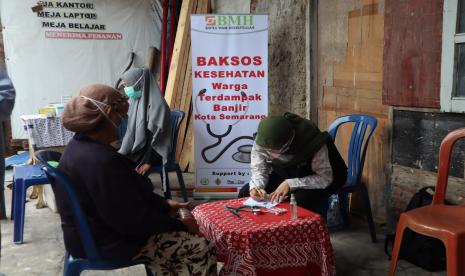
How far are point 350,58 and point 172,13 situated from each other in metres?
3.36

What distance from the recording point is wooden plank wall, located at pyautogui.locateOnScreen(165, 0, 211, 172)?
539cm

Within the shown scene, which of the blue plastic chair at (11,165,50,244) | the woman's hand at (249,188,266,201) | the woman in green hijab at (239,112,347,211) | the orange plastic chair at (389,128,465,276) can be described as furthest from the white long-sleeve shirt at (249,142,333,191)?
Result: the blue plastic chair at (11,165,50,244)

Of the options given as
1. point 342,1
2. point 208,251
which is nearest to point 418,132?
point 342,1

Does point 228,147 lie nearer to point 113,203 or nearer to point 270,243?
point 270,243

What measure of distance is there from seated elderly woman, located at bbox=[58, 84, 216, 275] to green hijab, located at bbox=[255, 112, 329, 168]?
76cm

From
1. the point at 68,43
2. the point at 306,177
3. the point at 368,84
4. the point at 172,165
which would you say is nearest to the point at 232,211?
the point at 306,177

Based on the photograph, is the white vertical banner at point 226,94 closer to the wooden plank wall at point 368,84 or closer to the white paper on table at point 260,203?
the wooden plank wall at point 368,84

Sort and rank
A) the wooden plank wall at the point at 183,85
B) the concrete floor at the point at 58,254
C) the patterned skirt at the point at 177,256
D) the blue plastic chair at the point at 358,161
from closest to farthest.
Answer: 1. the patterned skirt at the point at 177,256
2. the concrete floor at the point at 58,254
3. the blue plastic chair at the point at 358,161
4. the wooden plank wall at the point at 183,85

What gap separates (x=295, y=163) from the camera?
277 cm

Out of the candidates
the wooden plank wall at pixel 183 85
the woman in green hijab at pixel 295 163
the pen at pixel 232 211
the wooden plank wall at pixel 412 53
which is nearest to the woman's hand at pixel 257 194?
the woman in green hijab at pixel 295 163

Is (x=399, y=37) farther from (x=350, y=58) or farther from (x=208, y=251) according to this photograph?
(x=208, y=251)

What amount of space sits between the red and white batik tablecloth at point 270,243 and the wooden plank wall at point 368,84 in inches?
58.5

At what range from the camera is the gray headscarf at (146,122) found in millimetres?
3836

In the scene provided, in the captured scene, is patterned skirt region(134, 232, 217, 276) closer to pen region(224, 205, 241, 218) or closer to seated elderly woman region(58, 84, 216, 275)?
seated elderly woman region(58, 84, 216, 275)
